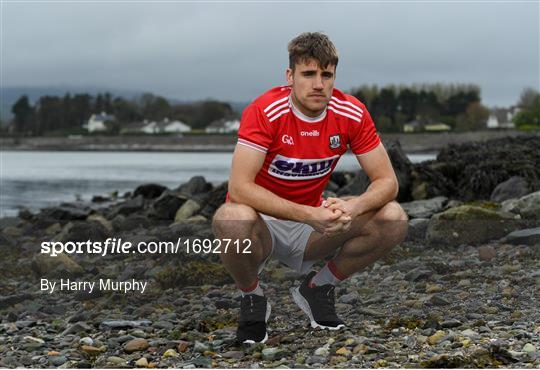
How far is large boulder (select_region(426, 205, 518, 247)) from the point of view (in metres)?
9.07

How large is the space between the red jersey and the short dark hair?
26 centimetres

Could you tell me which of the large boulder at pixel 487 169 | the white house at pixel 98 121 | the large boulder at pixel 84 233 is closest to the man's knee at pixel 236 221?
the large boulder at pixel 84 233

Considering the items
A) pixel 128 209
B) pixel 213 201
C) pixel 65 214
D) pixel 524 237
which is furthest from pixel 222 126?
pixel 524 237

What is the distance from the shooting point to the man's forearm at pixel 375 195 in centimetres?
504

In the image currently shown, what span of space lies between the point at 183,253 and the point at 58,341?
2.91 m

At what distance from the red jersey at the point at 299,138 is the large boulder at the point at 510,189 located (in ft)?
30.9

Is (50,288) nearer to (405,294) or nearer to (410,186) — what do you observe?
(405,294)

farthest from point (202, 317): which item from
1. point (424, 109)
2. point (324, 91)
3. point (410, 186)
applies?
point (424, 109)

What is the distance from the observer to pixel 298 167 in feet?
15.7

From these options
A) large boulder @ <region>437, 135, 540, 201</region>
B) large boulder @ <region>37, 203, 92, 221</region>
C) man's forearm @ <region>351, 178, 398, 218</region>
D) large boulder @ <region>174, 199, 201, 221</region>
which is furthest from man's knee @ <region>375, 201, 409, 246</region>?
large boulder @ <region>37, 203, 92, 221</region>

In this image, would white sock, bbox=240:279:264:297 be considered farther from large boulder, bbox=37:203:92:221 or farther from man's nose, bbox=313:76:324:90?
large boulder, bbox=37:203:92:221

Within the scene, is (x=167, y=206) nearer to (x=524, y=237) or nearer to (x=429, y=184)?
(x=429, y=184)

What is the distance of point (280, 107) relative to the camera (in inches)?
188

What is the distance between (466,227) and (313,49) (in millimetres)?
5041
